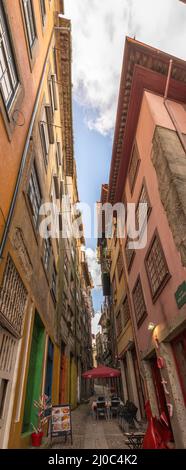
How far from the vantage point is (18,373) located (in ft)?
19.9

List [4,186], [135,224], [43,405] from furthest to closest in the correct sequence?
[135,224], [43,405], [4,186]

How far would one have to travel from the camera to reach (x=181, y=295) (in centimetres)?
650

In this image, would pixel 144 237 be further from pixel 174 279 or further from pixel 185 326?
pixel 185 326

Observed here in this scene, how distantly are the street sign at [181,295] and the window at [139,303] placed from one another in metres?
3.93

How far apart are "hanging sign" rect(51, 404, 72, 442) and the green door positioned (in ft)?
2.59

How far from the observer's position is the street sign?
6.35 metres

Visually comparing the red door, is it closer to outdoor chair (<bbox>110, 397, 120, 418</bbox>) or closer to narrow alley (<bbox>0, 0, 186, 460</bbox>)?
narrow alley (<bbox>0, 0, 186, 460</bbox>)

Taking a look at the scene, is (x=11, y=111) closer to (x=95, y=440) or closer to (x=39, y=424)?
(x=39, y=424)

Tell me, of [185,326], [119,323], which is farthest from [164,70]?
[119,323]

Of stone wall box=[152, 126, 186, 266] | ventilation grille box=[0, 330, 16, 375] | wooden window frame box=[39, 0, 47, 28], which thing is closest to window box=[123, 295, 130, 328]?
stone wall box=[152, 126, 186, 266]

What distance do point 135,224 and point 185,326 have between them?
6.06 metres

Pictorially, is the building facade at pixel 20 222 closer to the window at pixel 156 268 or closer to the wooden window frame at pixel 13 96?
the wooden window frame at pixel 13 96

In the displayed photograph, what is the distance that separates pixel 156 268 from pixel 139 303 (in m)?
3.53

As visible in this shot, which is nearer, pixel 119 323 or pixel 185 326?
pixel 185 326
